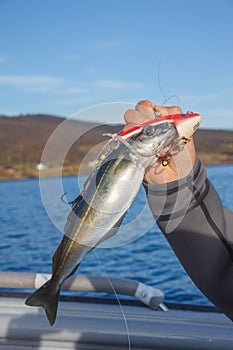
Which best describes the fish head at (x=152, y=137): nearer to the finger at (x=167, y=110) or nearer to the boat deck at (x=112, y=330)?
the finger at (x=167, y=110)

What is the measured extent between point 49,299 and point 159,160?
0.70 meters

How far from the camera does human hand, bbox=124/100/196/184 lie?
1.73 meters

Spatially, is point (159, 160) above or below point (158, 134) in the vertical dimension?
below

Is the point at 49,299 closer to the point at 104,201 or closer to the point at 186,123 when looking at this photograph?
the point at 104,201

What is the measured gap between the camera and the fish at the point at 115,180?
153 centimetres

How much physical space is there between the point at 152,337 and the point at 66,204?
1.65 m

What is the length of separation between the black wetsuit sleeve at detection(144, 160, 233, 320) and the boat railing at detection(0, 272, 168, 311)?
1.51 metres

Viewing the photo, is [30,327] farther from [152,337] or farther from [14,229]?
[14,229]

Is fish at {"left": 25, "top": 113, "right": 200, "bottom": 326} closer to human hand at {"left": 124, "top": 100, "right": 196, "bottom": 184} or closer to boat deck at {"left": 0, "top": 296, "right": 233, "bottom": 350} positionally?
human hand at {"left": 124, "top": 100, "right": 196, "bottom": 184}

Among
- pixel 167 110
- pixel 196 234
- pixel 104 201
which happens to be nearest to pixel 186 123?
pixel 167 110

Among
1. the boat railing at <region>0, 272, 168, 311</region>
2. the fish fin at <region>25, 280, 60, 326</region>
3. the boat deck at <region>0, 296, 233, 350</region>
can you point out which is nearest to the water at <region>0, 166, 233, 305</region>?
the boat railing at <region>0, 272, 168, 311</region>

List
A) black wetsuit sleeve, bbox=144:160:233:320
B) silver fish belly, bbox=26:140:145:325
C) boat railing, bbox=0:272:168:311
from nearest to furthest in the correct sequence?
silver fish belly, bbox=26:140:145:325 < black wetsuit sleeve, bbox=144:160:233:320 < boat railing, bbox=0:272:168:311

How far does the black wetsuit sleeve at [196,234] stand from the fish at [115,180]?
360 mm

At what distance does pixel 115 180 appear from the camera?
5.03ft
